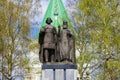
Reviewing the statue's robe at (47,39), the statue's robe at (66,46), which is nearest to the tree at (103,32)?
the statue's robe at (66,46)

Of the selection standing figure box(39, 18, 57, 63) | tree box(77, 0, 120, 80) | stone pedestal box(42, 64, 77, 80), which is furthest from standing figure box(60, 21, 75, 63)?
tree box(77, 0, 120, 80)

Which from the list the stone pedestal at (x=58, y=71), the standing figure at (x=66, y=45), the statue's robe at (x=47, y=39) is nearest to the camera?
the stone pedestal at (x=58, y=71)

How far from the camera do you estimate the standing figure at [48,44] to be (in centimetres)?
1348

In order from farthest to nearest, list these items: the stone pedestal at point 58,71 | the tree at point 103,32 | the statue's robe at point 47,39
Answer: the tree at point 103,32 < the statue's robe at point 47,39 < the stone pedestal at point 58,71

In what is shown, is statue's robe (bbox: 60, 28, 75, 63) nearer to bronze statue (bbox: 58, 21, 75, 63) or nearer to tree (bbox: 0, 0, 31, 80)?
bronze statue (bbox: 58, 21, 75, 63)

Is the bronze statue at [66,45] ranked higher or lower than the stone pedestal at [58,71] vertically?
higher

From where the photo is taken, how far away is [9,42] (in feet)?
69.6

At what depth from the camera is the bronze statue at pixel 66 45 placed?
44.1 feet

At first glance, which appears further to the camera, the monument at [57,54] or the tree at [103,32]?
the tree at [103,32]

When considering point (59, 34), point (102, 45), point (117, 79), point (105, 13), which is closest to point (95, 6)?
point (105, 13)

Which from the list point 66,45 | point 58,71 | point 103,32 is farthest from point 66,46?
point 103,32

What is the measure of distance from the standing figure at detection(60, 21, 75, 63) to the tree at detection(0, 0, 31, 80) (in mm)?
7241

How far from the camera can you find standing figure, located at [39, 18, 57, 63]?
44.2ft

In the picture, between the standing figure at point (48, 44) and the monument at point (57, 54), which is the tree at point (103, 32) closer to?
the monument at point (57, 54)
